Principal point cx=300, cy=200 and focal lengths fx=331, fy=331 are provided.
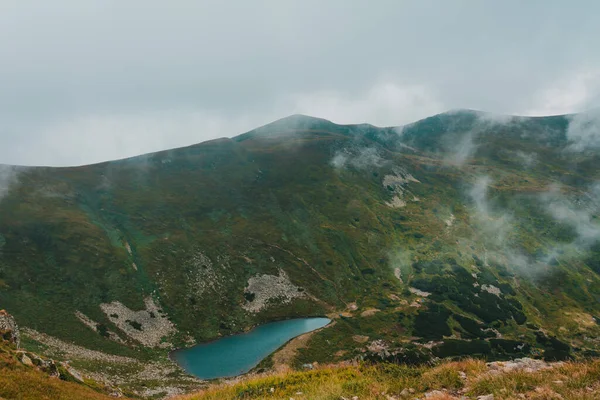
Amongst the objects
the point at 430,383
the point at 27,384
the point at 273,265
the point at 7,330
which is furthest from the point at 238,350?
the point at 430,383

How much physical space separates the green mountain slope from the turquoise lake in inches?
177

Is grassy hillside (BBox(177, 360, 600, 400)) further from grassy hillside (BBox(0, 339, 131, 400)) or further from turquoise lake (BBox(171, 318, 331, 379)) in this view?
turquoise lake (BBox(171, 318, 331, 379))

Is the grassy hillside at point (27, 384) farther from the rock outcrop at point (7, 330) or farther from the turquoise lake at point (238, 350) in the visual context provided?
the turquoise lake at point (238, 350)

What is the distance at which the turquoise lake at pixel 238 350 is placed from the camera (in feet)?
248

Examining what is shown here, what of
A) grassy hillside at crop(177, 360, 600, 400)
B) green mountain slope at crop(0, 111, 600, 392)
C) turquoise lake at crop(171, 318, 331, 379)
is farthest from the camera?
green mountain slope at crop(0, 111, 600, 392)

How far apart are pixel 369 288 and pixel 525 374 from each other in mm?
124711

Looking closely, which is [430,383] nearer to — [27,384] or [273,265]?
[27,384]

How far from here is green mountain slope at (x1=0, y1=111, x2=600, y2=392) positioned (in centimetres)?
9188

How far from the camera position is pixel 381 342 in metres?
96.7

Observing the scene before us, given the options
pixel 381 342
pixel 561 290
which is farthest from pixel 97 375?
pixel 561 290

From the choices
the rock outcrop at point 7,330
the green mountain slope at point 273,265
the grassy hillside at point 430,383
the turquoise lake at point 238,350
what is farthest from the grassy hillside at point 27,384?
the green mountain slope at point 273,265

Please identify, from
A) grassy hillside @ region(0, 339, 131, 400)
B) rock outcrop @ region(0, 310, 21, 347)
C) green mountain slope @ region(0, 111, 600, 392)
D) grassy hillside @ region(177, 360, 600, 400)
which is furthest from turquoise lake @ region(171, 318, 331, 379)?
grassy hillside @ region(177, 360, 600, 400)

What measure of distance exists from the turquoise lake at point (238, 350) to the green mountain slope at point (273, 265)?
4485 millimetres

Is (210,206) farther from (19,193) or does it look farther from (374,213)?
(374,213)
